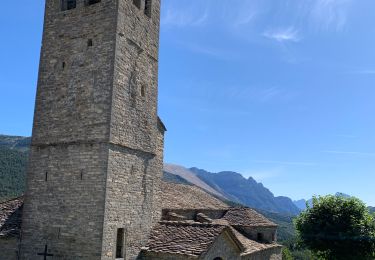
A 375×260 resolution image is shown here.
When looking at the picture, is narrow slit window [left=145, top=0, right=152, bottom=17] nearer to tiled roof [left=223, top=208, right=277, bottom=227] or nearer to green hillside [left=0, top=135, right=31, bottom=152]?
tiled roof [left=223, top=208, right=277, bottom=227]

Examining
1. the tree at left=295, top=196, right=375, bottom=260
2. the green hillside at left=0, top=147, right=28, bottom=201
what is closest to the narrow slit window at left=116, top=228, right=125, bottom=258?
the tree at left=295, top=196, right=375, bottom=260

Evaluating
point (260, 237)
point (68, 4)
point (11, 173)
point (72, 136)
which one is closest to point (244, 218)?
point (260, 237)

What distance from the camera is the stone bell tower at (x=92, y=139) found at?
16.7 meters

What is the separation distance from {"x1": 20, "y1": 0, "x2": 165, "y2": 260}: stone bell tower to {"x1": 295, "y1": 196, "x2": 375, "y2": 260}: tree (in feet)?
35.3

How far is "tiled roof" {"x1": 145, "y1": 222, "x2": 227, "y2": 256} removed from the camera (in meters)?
16.8

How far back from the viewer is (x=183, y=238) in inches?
697

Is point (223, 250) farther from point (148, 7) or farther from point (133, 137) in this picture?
point (148, 7)

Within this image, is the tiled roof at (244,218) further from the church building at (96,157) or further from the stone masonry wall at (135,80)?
the stone masonry wall at (135,80)

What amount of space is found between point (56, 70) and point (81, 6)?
325cm

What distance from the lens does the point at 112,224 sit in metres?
16.6

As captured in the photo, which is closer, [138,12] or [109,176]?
[109,176]

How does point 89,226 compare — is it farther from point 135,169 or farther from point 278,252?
point 278,252

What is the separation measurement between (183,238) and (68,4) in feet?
41.2

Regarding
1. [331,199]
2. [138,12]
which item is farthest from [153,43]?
[331,199]
